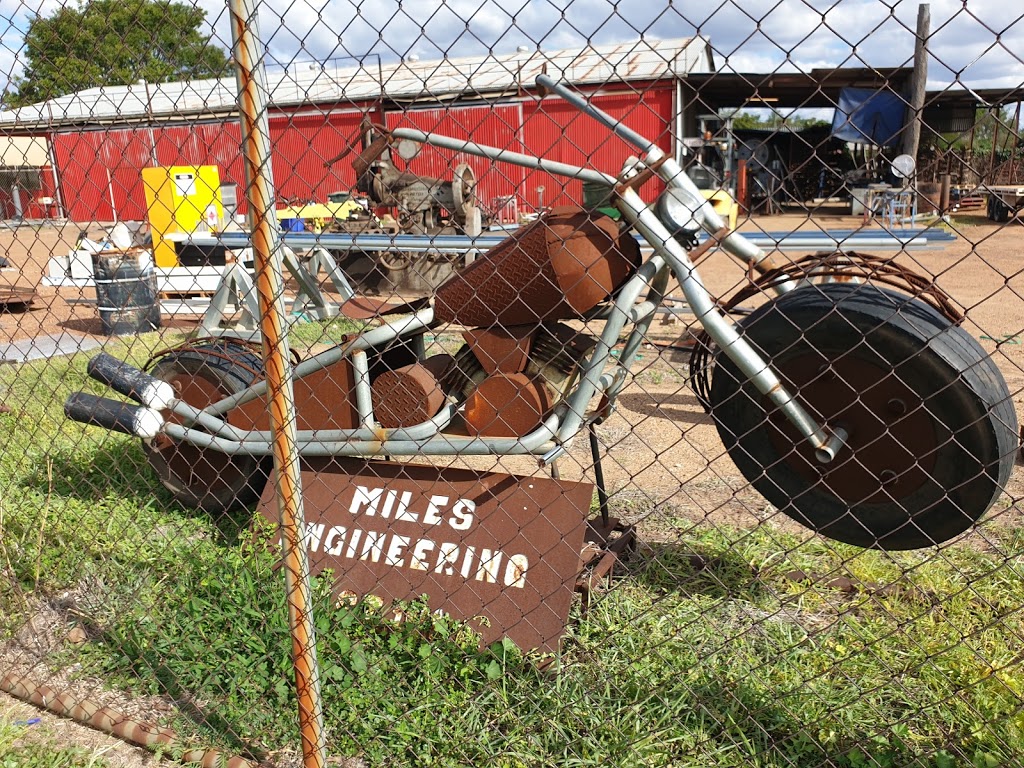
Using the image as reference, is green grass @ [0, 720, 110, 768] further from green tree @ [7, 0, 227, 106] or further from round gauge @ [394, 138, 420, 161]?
round gauge @ [394, 138, 420, 161]

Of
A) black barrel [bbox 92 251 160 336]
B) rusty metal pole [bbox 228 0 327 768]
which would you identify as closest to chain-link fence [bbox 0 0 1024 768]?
rusty metal pole [bbox 228 0 327 768]

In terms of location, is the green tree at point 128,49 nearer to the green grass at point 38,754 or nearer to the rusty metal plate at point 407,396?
the rusty metal plate at point 407,396

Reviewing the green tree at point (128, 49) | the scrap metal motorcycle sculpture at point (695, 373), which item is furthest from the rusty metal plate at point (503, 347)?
the green tree at point (128, 49)

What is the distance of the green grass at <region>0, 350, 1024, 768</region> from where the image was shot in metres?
2.13

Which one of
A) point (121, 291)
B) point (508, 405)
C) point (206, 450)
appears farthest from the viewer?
point (121, 291)

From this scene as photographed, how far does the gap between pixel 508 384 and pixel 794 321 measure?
0.91m

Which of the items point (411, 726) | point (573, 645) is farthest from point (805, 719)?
point (411, 726)

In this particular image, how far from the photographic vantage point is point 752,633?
2.61 m

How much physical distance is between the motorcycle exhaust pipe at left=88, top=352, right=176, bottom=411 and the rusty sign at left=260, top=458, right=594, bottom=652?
620mm

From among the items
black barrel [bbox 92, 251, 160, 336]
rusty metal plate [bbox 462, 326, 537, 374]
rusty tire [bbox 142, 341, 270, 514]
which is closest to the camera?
rusty metal plate [bbox 462, 326, 537, 374]

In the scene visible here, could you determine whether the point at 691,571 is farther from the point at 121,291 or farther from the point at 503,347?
the point at 121,291

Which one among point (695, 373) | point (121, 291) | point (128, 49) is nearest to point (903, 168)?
point (695, 373)

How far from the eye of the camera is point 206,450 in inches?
139

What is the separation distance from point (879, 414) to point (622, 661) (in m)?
1.03
